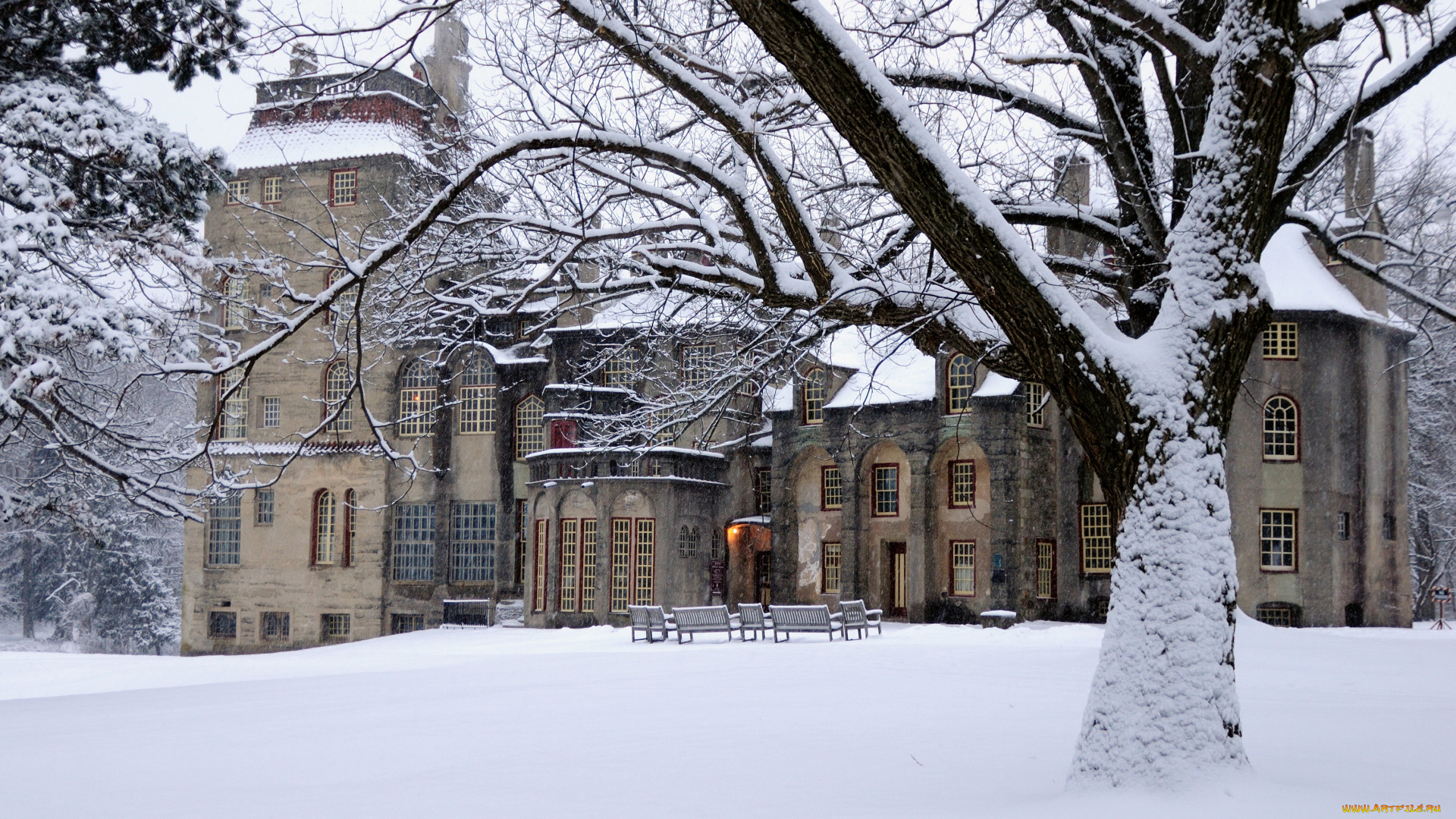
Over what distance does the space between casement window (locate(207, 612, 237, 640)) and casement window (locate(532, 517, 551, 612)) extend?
13421mm

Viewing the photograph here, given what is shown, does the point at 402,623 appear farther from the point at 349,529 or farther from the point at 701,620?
the point at 701,620

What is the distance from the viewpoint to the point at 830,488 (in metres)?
36.0

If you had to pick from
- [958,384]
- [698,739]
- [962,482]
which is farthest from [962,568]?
[698,739]

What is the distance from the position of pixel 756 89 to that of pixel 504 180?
3680 millimetres

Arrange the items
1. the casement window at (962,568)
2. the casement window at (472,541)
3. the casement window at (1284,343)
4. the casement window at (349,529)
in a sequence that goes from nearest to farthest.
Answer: the casement window at (1284,343), the casement window at (962,568), the casement window at (472,541), the casement window at (349,529)

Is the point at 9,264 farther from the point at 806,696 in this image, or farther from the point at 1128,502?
the point at 1128,502

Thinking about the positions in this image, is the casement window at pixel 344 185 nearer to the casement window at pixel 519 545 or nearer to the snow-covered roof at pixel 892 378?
the casement window at pixel 519 545

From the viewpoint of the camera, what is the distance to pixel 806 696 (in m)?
13.9

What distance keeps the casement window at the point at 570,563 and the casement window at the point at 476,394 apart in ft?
20.2

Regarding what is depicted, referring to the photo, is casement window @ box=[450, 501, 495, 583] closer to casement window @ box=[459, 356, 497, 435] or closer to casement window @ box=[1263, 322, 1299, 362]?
casement window @ box=[459, 356, 497, 435]

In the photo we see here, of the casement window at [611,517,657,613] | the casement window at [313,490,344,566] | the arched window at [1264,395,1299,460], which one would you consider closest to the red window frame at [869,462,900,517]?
the casement window at [611,517,657,613]

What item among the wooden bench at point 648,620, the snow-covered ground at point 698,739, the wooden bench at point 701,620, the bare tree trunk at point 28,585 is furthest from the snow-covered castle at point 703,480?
the bare tree trunk at point 28,585

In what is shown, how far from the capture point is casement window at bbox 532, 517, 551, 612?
1387 inches

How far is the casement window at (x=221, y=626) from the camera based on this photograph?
138 ft
